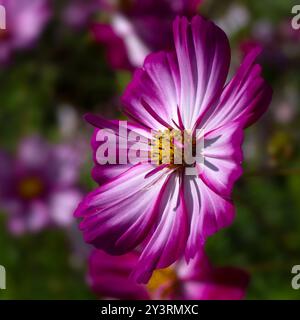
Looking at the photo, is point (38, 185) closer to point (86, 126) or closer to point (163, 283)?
A: point (86, 126)

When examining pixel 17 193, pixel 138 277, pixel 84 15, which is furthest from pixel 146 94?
pixel 84 15

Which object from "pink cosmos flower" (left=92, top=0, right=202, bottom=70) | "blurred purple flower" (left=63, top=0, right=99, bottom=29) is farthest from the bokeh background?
"pink cosmos flower" (left=92, top=0, right=202, bottom=70)

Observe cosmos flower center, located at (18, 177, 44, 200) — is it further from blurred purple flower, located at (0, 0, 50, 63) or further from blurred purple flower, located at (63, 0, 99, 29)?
blurred purple flower, located at (63, 0, 99, 29)

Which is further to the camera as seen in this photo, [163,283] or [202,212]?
[163,283]

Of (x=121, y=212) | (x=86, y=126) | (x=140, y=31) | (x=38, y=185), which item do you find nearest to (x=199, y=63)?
(x=121, y=212)

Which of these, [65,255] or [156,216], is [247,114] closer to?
[156,216]

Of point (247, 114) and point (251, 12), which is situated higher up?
point (251, 12)
